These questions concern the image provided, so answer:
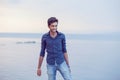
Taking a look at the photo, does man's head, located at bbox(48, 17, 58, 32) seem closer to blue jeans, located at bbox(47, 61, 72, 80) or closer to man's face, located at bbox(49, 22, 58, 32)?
man's face, located at bbox(49, 22, 58, 32)

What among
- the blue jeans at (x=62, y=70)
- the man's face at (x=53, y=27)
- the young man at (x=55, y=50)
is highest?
the man's face at (x=53, y=27)

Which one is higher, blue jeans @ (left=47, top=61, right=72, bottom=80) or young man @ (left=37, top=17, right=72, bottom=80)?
young man @ (left=37, top=17, right=72, bottom=80)

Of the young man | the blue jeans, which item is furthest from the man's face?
the blue jeans

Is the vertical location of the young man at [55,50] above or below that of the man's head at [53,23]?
below

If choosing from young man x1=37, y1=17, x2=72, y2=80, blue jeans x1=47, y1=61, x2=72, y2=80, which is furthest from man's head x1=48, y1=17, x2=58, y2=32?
blue jeans x1=47, y1=61, x2=72, y2=80

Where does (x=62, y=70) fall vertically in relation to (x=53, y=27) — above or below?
below

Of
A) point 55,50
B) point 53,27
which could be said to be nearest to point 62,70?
point 55,50

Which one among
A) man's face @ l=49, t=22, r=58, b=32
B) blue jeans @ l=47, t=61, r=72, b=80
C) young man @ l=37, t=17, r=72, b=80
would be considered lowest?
blue jeans @ l=47, t=61, r=72, b=80

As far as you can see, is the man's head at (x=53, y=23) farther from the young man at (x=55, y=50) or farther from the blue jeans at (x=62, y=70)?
the blue jeans at (x=62, y=70)

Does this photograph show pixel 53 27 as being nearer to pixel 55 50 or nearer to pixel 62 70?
pixel 55 50

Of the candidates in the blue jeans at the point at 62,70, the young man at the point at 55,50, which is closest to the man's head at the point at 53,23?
the young man at the point at 55,50

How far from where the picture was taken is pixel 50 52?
3.83m

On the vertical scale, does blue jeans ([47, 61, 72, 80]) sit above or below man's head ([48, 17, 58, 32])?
below

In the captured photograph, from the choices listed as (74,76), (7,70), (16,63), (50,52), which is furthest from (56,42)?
(16,63)
